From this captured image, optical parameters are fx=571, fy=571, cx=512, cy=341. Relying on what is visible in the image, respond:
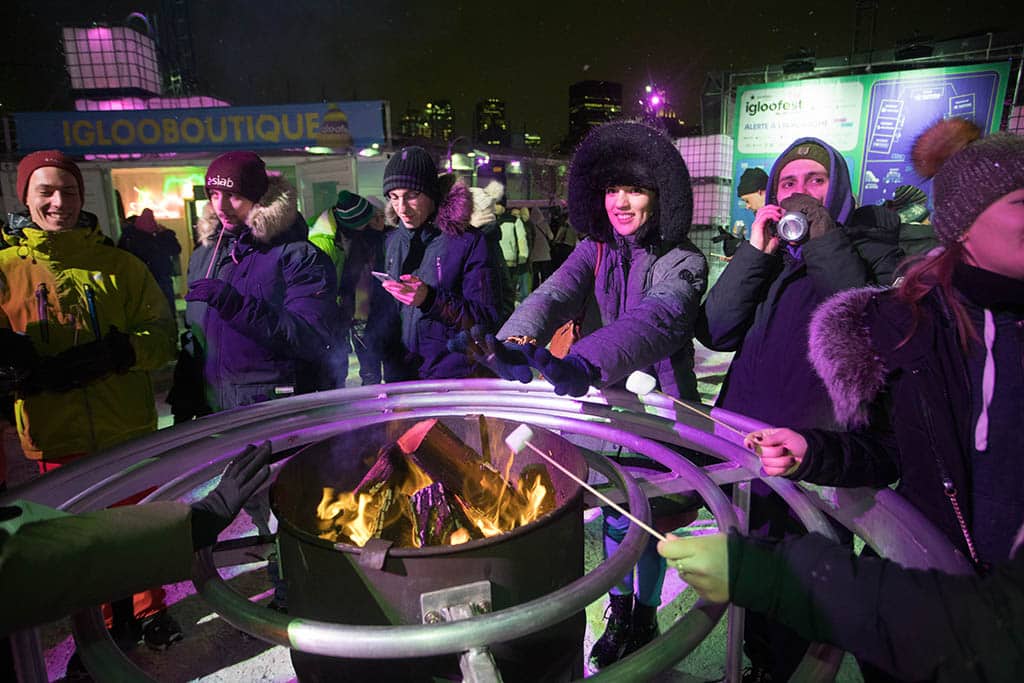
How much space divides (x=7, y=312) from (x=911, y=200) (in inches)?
208

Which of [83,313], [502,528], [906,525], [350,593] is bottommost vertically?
[502,528]

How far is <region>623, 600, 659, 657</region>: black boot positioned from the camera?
2.47 meters

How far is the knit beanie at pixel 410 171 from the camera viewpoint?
336 centimetres

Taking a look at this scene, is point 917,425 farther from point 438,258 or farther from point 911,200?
point 911,200

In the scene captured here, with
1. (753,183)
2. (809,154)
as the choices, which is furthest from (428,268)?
(753,183)

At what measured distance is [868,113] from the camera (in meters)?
10.3

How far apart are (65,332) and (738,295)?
276 cm

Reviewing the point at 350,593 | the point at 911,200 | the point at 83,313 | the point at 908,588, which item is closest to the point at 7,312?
the point at 83,313

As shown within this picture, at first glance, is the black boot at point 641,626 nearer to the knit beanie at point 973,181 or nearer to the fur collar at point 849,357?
the fur collar at point 849,357

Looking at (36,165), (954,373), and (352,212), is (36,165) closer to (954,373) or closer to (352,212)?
(352,212)

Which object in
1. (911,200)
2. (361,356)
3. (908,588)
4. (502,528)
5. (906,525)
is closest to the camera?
(908,588)

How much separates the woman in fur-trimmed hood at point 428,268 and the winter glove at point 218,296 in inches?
30.0

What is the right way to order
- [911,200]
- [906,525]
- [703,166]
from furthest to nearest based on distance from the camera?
[703,166], [911,200], [906,525]

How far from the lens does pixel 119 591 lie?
1.05m
